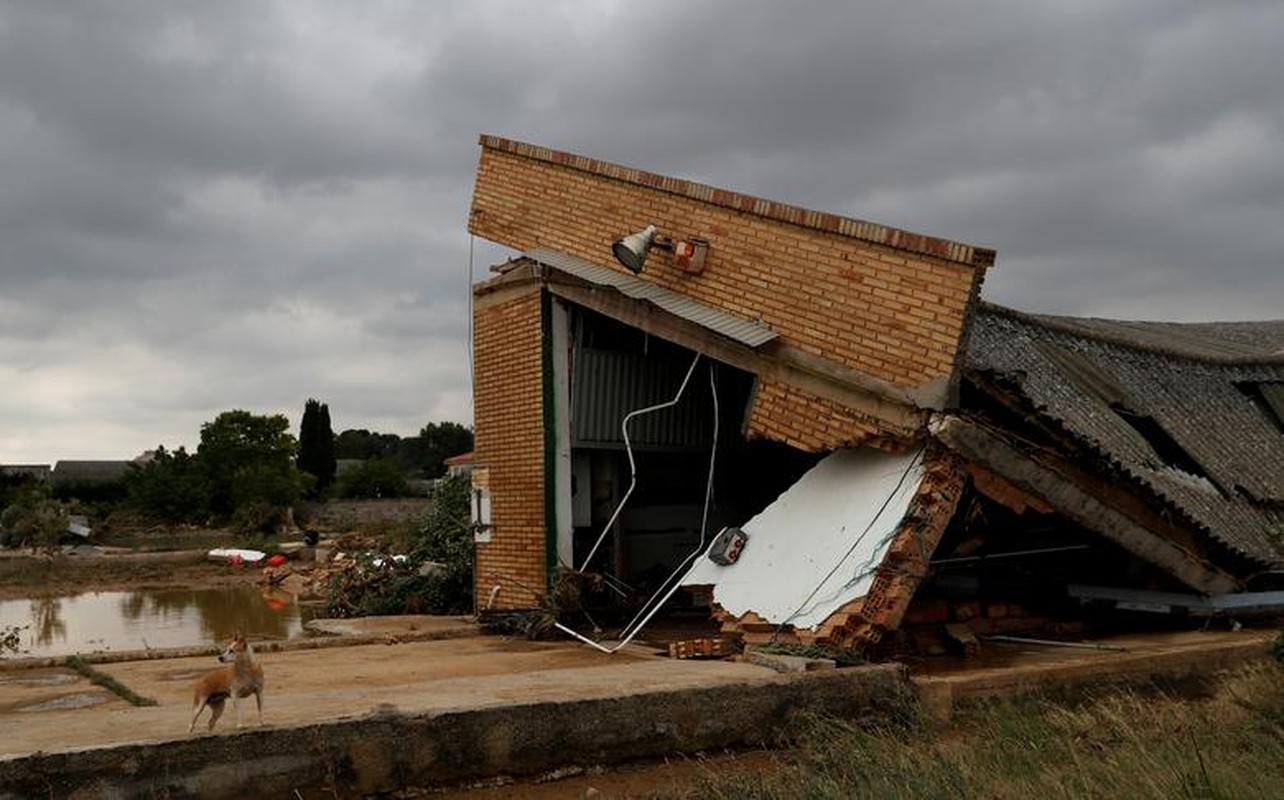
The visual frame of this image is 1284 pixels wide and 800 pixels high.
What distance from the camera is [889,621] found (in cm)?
819

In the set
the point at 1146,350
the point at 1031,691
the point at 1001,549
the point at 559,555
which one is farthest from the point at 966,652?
the point at 1146,350

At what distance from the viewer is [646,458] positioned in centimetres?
1289

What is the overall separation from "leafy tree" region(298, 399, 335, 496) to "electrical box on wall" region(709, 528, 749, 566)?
68.3 m

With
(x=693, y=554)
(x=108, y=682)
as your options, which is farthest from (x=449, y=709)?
(x=693, y=554)

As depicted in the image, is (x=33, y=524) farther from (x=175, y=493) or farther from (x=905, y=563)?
(x=905, y=563)

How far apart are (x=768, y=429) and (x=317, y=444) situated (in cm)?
7077

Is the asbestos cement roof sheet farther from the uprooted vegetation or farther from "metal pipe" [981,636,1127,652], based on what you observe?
the uprooted vegetation

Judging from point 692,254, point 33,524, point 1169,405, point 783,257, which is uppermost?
point 692,254

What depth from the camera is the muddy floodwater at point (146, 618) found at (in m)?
16.2

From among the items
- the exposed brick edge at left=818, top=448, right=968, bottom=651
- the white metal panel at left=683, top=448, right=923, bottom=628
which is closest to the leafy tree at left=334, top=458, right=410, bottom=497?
the white metal panel at left=683, top=448, right=923, bottom=628

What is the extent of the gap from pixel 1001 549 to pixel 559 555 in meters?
4.41

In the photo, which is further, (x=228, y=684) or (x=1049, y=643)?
(x=1049, y=643)

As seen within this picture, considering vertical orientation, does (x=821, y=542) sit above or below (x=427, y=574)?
above

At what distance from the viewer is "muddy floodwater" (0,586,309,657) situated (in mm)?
16156
